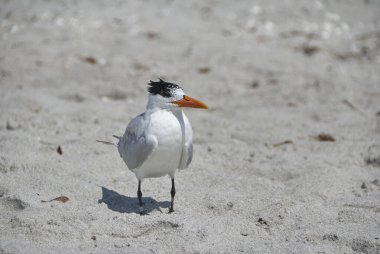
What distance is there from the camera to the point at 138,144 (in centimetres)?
374

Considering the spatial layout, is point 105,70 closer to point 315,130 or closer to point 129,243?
point 315,130

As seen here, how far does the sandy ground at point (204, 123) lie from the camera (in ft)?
11.5

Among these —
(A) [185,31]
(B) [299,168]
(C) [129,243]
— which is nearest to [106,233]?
(C) [129,243]

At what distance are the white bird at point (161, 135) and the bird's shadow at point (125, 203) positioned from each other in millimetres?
116

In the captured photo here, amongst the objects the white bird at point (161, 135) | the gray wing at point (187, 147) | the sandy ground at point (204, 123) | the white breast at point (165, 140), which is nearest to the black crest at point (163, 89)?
the white bird at point (161, 135)

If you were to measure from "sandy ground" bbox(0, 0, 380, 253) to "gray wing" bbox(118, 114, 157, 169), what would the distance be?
396mm

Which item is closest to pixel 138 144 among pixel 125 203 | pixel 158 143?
pixel 158 143

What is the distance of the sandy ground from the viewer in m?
3.50

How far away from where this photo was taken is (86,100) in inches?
254

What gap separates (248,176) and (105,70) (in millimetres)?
3461

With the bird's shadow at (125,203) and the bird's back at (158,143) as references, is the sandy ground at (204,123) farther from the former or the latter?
the bird's back at (158,143)

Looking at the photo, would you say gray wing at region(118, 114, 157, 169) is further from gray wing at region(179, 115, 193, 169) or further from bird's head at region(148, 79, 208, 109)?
gray wing at region(179, 115, 193, 169)

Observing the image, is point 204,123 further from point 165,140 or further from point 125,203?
point 165,140

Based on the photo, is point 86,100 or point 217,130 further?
point 86,100
